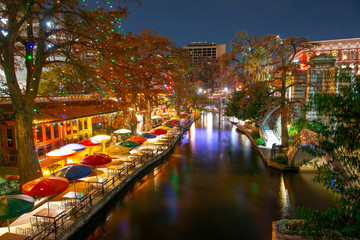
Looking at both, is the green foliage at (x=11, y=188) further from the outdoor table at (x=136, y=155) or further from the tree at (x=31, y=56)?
the outdoor table at (x=136, y=155)

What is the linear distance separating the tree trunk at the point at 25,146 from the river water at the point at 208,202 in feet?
14.3

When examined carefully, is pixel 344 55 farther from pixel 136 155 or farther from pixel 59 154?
pixel 59 154

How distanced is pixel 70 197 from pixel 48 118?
21.3 ft

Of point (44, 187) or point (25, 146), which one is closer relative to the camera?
point (44, 187)

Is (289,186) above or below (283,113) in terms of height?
below

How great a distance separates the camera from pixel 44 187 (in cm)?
934

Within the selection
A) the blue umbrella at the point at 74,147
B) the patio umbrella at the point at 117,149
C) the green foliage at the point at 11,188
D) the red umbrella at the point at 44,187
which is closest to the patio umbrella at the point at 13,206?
the red umbrella at the point at 44,187

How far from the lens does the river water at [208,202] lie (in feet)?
36.9

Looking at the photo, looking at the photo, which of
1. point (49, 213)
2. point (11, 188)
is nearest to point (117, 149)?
point (11, 188)

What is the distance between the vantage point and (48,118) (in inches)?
610

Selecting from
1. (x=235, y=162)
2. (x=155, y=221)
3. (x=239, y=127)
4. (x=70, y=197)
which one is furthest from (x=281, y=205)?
(x=239, y=127)

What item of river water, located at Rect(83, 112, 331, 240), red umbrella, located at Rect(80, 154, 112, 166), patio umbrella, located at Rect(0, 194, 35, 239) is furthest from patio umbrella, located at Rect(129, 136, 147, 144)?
patio umbrella, located at Rect(0, 194, 35, 239)

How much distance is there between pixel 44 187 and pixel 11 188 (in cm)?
489

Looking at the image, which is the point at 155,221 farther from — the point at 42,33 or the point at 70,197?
the point at 42,33
